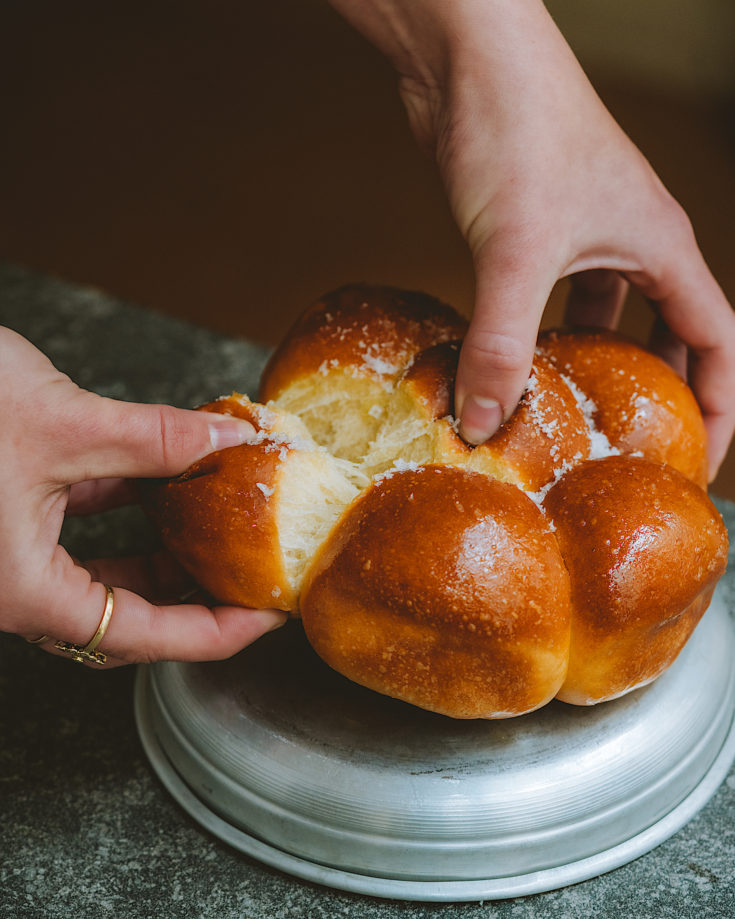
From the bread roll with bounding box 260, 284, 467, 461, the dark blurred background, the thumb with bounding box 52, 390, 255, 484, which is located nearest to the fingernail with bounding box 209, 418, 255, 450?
the thumb with bounding box 52, 390, 255, 484

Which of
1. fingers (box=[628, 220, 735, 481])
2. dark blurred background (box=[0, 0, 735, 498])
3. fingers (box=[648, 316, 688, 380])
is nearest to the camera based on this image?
fingers (box=[628, 220, 735, 481])

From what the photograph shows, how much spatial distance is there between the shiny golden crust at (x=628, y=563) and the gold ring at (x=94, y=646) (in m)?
0.42

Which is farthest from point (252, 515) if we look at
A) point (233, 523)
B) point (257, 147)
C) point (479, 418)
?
point (257, 147)

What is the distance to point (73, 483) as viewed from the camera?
0.87 metres

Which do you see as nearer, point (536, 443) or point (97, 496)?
point (536, 443)

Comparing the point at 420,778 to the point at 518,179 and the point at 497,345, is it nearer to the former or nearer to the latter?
the point at 497,345

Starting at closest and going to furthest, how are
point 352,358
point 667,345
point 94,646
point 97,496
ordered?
point 94,646 → point 352,358 → point 97,496 → point 667,345

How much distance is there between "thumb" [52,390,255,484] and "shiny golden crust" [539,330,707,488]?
37cm

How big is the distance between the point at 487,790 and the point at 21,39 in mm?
4779

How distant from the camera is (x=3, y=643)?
45.2 inches

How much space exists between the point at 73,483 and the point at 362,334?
13.7 inches

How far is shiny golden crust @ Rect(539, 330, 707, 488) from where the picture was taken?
97 cm

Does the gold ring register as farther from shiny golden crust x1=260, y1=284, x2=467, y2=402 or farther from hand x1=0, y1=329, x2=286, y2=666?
shiny golden crust x1=260, y1=284, x2=467, y2=402

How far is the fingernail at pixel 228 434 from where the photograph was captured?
2.97 ft
